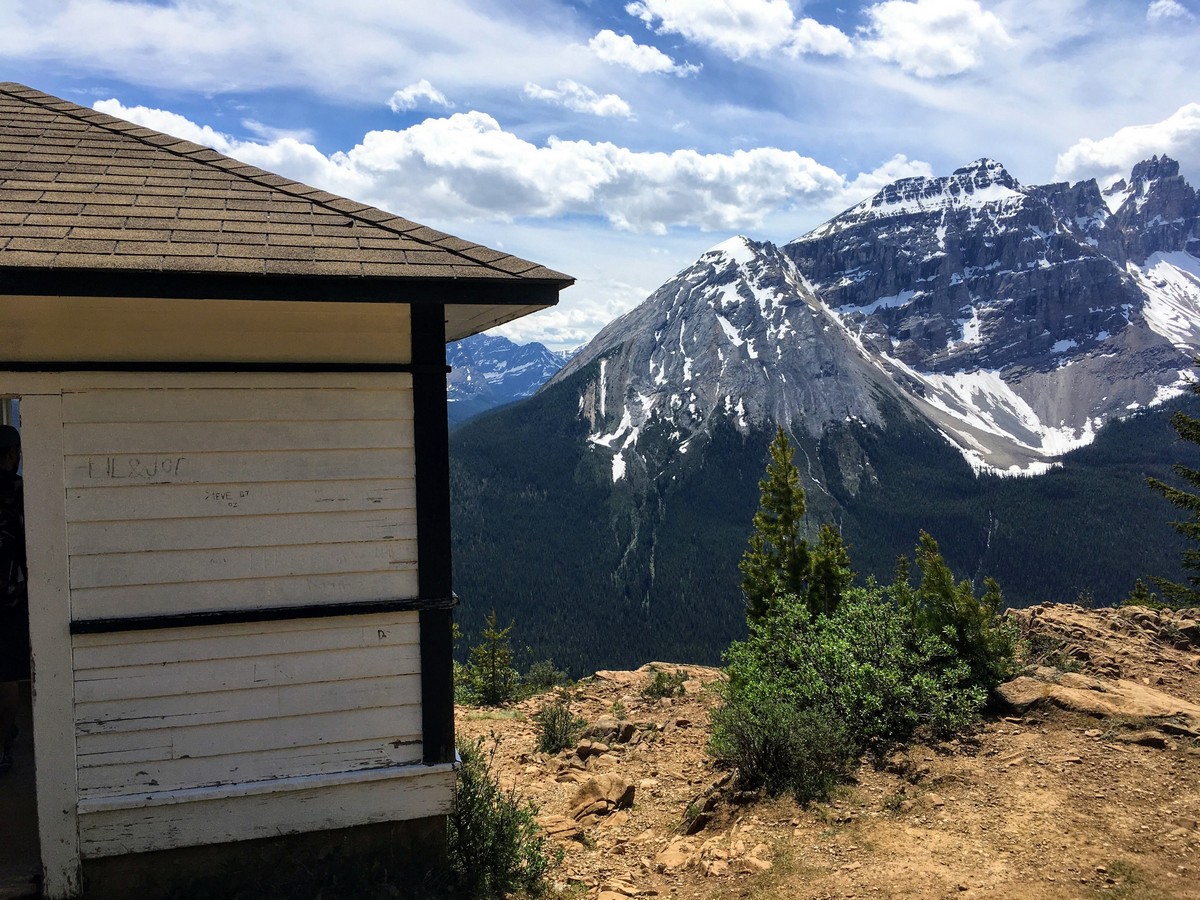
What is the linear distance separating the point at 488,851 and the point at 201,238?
4570 millimetres

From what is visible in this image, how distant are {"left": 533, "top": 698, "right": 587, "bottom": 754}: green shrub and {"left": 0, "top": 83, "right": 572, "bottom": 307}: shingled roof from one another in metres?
6.64

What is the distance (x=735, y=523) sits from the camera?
147500mm

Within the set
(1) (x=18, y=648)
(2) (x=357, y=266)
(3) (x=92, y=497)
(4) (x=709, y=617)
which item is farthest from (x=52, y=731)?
(4) (x=709, y=617)

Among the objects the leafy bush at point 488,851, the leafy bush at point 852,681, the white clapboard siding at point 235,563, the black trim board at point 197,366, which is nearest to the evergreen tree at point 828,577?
the leafy bush at point 852,681

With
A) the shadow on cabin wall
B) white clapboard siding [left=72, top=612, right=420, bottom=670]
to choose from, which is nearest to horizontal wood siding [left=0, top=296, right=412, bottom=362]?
white clapboard siding [left=72, top=612, right=420, bottom=670]

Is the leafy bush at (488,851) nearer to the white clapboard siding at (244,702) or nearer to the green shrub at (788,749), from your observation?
the white clapboard siding at (244,702)

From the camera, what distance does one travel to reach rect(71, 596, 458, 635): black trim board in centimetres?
501

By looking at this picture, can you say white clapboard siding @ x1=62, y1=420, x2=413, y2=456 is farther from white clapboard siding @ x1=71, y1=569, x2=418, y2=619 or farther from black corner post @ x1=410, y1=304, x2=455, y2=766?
white clapboard siding @ x1=71, y1=569, x2=418, y2=619

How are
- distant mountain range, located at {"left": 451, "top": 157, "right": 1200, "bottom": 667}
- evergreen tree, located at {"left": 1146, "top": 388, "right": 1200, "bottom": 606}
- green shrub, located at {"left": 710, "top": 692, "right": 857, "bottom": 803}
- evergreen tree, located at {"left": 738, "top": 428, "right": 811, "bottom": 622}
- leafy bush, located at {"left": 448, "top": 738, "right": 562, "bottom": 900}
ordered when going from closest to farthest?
leafy bush, located at {"left": 448, "top": 738, "right": 562, "bottom": 900}
green shrub, located at {"left": 710, "top": 692, "right": 857, "bottom": 803}
evergreen tree, located at {"left": 738, "top": 428, "right": 811, "bottom": 622}
evergreen tree, located at {"left": 1146, "top": 388, "right": 1200, "bottom": 606}
distant mountain range, located at {"left": 451, "top": 157, "right": 1200, "bottom": 667}

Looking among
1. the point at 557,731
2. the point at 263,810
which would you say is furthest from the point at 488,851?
the point at 557,731

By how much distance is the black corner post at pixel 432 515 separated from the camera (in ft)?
18.0

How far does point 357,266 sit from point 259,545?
1.93m

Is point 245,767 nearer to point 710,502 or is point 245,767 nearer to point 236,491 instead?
point 236,491

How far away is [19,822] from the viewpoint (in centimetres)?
564
